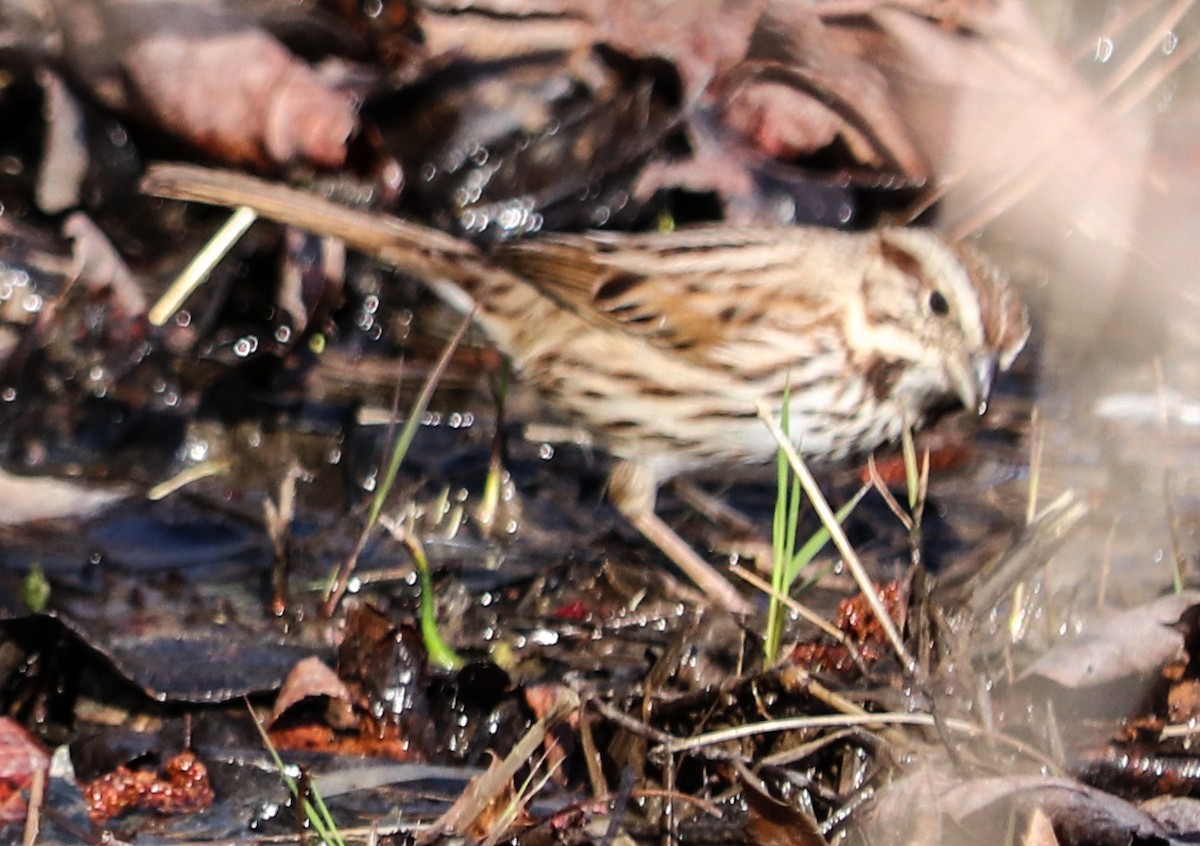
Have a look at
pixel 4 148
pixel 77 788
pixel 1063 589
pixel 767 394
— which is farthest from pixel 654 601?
pixel 4 148

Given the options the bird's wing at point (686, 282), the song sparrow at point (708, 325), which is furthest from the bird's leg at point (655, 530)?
the bird's wing at point (686, 282)

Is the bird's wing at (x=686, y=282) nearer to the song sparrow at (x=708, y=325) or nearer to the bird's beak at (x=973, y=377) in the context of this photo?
the song sparrow at (x=708, y=325)

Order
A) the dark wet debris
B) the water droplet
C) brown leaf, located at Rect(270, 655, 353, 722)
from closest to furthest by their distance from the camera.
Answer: the dark wet debris → brown leaf, located at Rect(270, 655, 353, 722) → the water droplet

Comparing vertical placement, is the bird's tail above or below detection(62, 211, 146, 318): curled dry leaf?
above

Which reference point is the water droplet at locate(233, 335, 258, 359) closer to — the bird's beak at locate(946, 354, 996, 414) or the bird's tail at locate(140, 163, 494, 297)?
the bird's tail at locate(140, 163, 494, 297)

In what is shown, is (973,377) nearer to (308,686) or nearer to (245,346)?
(308,686)

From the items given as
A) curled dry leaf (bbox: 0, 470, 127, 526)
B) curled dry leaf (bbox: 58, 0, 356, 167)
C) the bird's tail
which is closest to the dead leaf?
the bird's tail

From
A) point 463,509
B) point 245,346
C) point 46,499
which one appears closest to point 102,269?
point 245,346

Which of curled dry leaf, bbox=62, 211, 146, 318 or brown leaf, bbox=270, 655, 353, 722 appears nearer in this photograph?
brown leaf, bbox=270, 655, 353, 722
